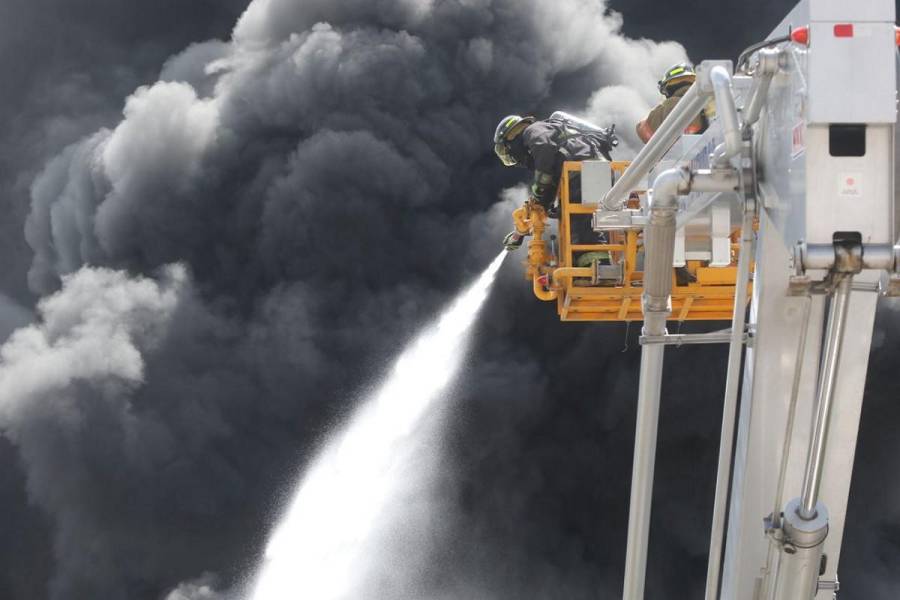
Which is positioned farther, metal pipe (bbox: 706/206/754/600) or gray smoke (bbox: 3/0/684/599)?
gray smoke (bbox: 3/0/684/599)

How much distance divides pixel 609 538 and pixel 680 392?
286 centimetres

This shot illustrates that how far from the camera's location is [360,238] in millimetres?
23078

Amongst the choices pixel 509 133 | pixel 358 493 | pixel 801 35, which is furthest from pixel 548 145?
pixel 358 493

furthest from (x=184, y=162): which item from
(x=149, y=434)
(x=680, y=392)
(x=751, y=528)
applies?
(x=751, y=528)

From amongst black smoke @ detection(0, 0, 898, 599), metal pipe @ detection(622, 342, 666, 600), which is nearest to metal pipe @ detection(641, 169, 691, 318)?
metal pipe @ detection(622, 342, 666, 600)

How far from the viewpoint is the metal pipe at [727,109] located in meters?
4.90

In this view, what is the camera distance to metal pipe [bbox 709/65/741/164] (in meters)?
4.90

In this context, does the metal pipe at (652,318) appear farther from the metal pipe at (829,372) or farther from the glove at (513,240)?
the glove at (513,240)

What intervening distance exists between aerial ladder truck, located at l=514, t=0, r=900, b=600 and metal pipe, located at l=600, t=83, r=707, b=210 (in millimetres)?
11

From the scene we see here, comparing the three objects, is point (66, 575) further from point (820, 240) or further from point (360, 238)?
point (820, 240)

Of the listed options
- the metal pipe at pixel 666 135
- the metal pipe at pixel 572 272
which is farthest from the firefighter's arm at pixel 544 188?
the metal pipe at pixel 666 135

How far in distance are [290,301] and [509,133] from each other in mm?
12273

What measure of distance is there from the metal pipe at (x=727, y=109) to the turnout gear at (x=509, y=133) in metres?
6.06

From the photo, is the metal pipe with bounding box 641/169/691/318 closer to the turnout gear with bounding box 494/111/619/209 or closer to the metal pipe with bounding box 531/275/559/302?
the metal pipe with bounding box 531/275/559/302
